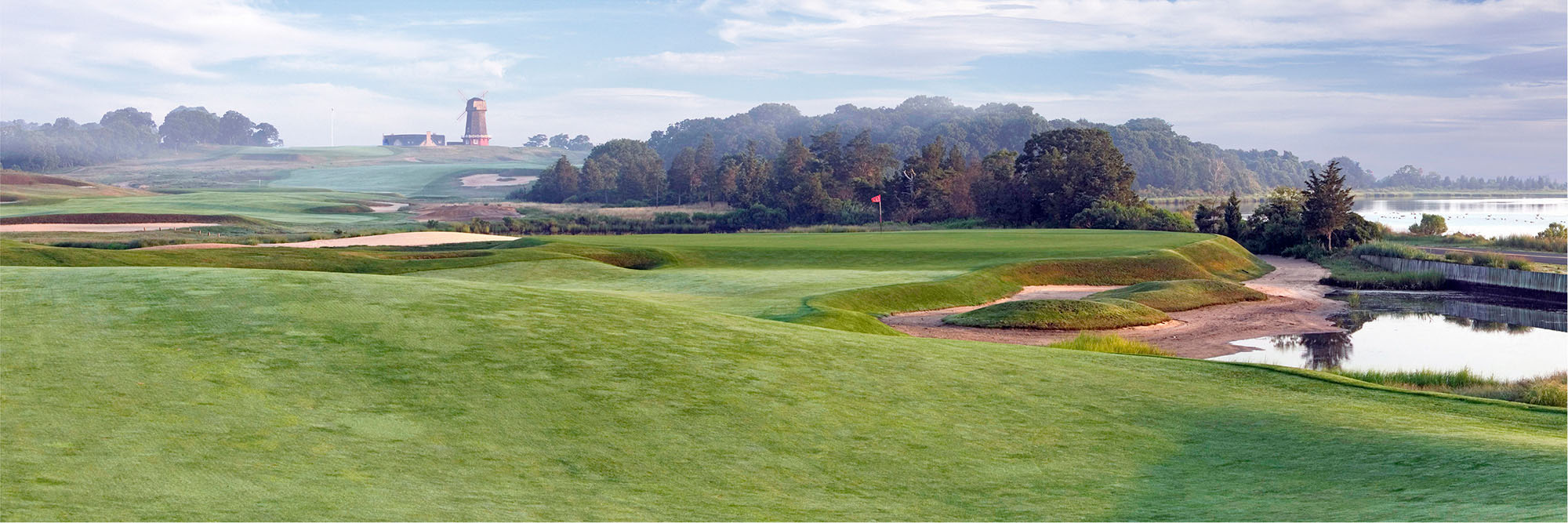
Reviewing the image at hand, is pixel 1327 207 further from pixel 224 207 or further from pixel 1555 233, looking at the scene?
pixel 224 207

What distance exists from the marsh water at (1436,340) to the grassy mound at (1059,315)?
3.64 metres

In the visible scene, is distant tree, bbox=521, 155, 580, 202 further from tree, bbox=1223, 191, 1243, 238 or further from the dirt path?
the dirt path

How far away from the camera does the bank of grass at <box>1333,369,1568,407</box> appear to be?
61.4ft

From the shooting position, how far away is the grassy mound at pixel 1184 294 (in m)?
37.3

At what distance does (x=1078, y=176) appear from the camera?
86.9m

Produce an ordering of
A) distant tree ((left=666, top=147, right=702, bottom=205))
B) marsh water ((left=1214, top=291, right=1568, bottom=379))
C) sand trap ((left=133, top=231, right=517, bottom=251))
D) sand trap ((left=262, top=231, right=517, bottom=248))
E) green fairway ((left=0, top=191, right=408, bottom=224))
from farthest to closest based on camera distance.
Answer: distant tree ((left=666, top=147, right=702, bottom=205)) < green fairway ((left=0, top=191, right=408, bottom=224)) < sand trap ((left=262, top=231, right=517, bottom=248)) < sand trap ((left=133, top=231, right=517, bottom=251)) < marsh water ((left=1214, top=291, right=1568, bottom=379))

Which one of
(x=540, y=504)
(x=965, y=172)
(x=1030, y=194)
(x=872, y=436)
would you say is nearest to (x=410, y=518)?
(x=540, y=504)

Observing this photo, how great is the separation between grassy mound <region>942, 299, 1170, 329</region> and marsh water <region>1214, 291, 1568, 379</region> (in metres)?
3.64

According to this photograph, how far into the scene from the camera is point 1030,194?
296 ft

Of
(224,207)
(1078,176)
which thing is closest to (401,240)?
(224,207)

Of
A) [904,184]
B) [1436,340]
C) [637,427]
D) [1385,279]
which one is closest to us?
[637,427]

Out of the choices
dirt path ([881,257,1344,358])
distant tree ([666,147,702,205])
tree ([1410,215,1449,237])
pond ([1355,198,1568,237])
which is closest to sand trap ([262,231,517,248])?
dirt path ([881,257,1344,358])

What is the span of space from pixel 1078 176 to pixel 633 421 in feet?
261

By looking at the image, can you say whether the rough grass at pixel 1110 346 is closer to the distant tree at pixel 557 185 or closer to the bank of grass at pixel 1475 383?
the bank of grass at pixel 1475 383
